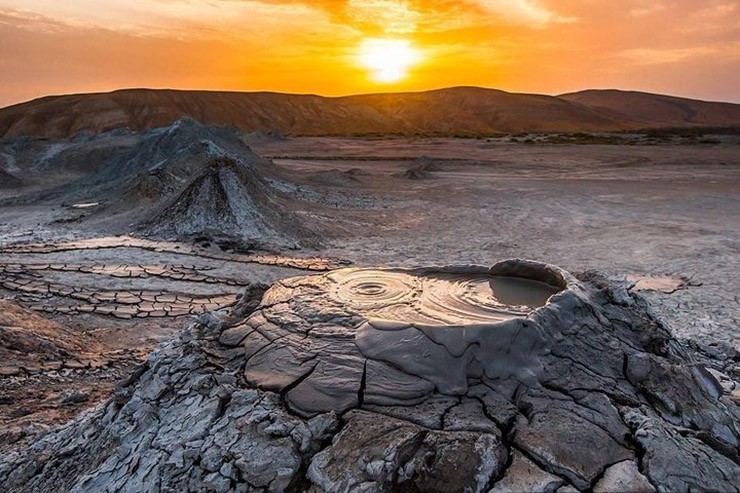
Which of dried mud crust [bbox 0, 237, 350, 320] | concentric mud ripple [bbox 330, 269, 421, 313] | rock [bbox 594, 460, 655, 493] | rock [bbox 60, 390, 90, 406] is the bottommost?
dried mud crust [bbox 0, 237, 350, 320]

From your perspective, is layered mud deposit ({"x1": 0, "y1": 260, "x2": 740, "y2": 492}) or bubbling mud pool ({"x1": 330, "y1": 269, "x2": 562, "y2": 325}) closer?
layered mud deposit ({"x1": 0, "y1": 260, "x2": 740, "y2": 492})

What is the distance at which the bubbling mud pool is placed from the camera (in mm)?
3084

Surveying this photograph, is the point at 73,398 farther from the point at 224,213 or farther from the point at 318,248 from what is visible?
the point at 224,213

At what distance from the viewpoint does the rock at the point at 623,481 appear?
209 cm

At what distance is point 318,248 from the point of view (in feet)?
30.5

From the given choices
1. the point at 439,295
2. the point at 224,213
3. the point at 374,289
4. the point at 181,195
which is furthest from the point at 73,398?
the point at 181,195

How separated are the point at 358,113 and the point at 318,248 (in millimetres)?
54777

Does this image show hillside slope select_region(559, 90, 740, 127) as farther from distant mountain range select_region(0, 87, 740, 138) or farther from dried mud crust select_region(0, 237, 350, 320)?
dried mud crust select_region(0, 237, 350, 320)

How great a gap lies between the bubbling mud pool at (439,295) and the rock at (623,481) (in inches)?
35.9

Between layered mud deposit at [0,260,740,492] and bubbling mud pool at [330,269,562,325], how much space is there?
Answer: 0.7 inches

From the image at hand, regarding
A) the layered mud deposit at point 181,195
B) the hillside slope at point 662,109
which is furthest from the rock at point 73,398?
the hillside slope at point 662,109

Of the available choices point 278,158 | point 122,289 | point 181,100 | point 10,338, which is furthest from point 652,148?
point 181,100

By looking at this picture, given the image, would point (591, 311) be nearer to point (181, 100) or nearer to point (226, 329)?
point (226, 329)

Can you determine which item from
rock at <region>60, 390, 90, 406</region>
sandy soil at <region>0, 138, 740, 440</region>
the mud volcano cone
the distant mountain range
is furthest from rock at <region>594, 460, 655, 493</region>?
the distant mountain range
